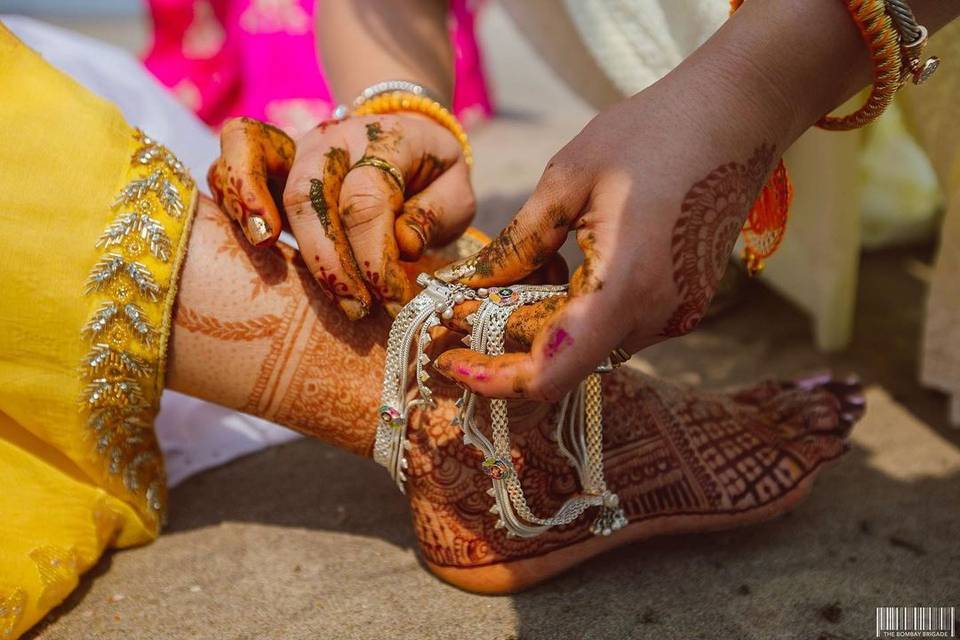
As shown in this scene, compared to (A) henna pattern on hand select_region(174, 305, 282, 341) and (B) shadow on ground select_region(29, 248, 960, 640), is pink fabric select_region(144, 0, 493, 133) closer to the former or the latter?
(B) shadow on ground select_region(29, 248, 960, 640)

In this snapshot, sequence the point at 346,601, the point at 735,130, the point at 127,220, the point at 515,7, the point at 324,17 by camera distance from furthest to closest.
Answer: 1. the point at 515,7
2. the point at 324,17
3. the point at 346,601
4. the point at 127,220
5. the point at 735,130

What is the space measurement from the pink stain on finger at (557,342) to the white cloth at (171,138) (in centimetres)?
91

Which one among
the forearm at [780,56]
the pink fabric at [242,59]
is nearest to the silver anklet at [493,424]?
the forearm at [780,56]

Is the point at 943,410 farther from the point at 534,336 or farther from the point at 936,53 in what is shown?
the point at 534,336

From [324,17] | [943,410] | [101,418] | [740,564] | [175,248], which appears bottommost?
[943,410]

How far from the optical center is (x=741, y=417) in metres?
1.33

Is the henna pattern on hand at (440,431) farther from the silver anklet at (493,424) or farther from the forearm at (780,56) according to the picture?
the forearm at (780,56)

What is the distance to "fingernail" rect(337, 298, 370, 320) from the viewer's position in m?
1.07

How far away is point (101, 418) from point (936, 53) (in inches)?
53.5

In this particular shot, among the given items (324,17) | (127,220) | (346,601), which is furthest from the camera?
(324,17)

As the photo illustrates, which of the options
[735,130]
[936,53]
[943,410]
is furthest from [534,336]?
[943,410]

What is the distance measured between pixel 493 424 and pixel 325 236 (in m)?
0.31

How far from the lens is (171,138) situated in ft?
6.69

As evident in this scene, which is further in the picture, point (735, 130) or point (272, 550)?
point (272, 550)
